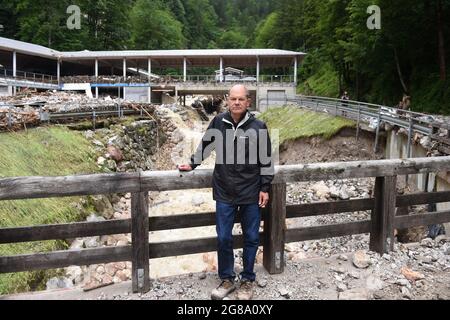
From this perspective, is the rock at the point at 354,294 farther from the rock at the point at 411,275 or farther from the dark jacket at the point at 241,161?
the dark jacket at the point at 241,161

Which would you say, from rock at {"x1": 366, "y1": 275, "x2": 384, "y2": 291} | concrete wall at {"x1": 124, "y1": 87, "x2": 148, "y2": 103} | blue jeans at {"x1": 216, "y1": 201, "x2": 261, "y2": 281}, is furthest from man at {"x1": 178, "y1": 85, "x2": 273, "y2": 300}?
concrete wall at {"x1": 124, "y1": 87, "x2": 148, "y2": 103}

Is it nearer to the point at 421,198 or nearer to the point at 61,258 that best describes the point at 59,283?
the point at 61,258

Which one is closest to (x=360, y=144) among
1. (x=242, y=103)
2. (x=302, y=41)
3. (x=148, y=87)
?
(x=242, y=103)

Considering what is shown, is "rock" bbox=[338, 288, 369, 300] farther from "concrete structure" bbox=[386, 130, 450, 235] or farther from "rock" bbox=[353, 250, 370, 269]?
"concrete structure" bbox=[386, 130, 450, 235]

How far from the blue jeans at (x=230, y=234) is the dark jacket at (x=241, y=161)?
0.35 ft

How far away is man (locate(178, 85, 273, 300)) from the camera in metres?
3.49

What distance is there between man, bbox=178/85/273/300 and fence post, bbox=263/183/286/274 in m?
0.32

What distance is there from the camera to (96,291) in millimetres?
3596

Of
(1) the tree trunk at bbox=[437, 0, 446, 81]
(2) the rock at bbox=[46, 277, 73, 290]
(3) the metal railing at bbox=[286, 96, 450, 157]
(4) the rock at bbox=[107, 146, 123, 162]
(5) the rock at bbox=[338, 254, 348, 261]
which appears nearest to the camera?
(5) the rock at bbox=[338, 254, 348, 261]

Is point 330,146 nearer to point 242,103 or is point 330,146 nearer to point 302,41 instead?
point 242,103

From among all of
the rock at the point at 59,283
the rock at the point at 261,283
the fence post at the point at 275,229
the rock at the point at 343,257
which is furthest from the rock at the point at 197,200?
the rock at the point at 261,283

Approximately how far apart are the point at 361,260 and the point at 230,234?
1.73 metres

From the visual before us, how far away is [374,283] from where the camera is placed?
3.81m
